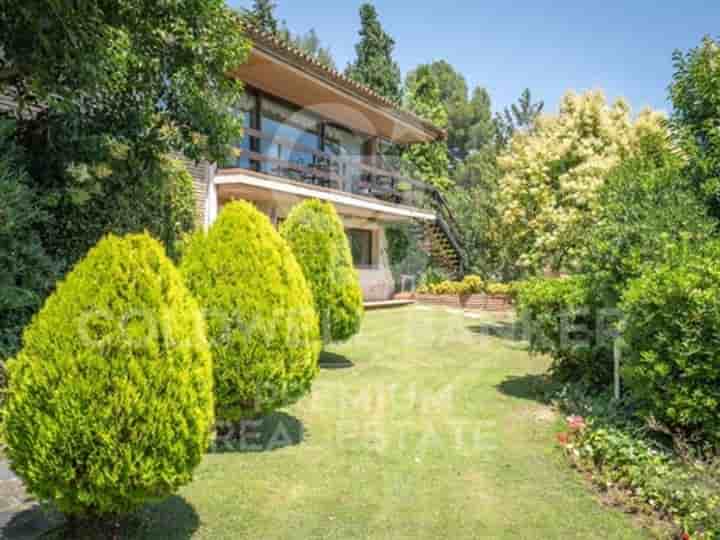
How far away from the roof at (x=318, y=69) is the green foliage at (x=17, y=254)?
6.95 meters

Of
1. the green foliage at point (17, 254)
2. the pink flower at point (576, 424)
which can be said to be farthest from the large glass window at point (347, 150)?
the pink flower at point (576, 424)

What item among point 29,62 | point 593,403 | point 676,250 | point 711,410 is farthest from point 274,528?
point 29,62

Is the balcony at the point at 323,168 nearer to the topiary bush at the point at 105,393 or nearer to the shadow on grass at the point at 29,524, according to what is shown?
the shadow on grass at the point at 29,524

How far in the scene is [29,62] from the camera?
6.70 m

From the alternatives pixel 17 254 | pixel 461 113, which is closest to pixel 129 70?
pixel 17 254

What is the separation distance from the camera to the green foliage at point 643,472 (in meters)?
4.50

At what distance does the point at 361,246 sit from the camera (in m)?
25.0

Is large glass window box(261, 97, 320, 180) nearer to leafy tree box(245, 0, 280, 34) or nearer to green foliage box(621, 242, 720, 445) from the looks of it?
green foliage box(621, 242, 720, 445)

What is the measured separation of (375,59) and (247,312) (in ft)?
105

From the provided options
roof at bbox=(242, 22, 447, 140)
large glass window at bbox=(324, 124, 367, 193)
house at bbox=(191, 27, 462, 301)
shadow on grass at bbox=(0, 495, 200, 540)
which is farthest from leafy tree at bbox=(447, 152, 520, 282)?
shadow on grass at bbox=(0, 495, 200, 540)

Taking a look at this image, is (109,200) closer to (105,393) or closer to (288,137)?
(105,393)

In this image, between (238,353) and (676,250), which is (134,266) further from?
(676,250)

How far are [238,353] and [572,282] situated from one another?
5613 mm

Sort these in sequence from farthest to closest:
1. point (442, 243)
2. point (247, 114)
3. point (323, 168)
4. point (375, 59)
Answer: point (375, 59), point (442, 243), point (323, 168), point (247, 114)
